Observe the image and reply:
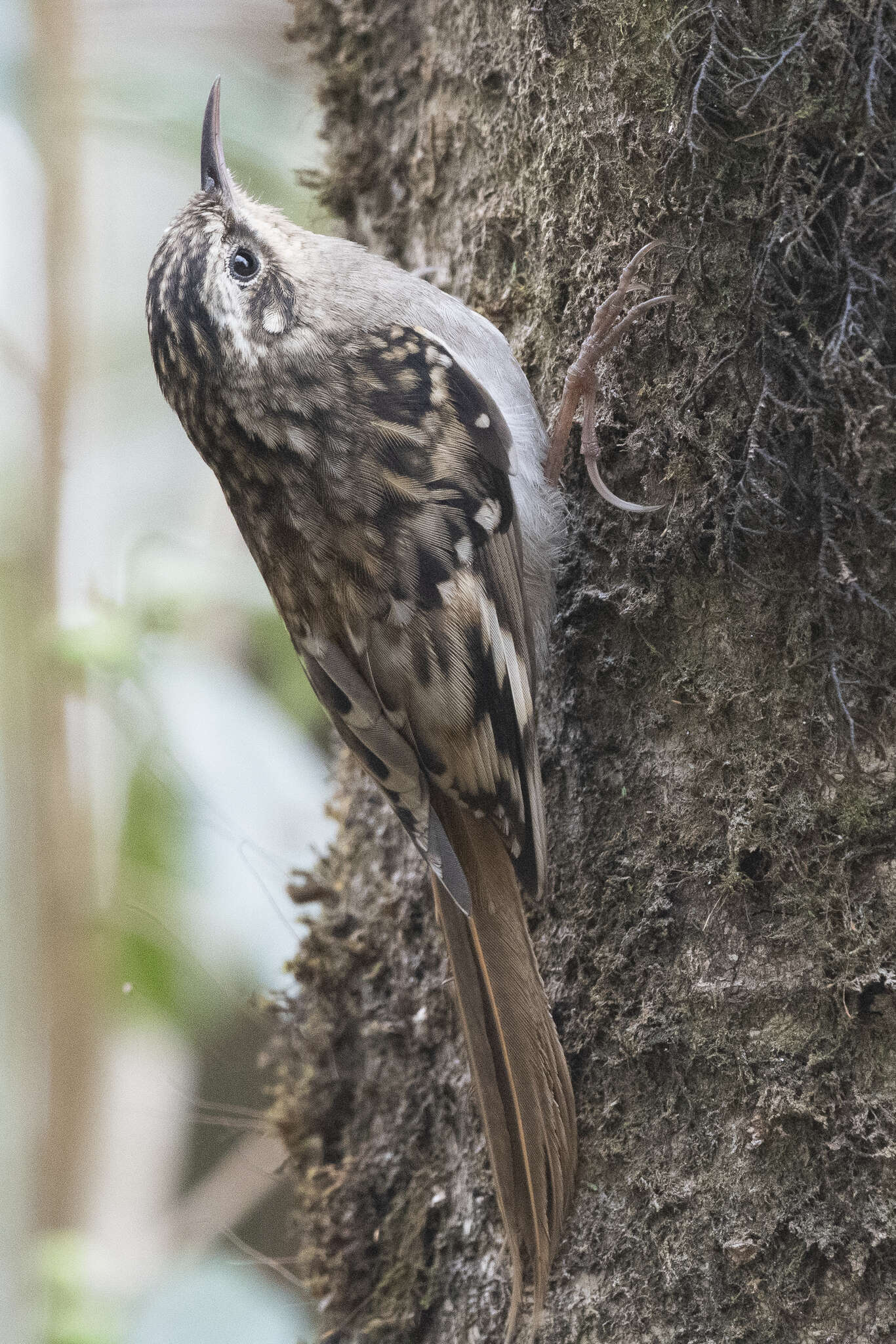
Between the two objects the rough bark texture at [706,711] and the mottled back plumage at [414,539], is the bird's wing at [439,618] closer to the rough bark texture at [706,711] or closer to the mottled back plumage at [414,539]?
the mottled back plumage at [414,539]

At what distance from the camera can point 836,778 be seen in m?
1.52

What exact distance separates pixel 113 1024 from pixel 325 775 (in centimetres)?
131

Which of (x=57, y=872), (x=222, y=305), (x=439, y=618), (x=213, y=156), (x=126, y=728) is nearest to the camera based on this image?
(x=439, y=618)

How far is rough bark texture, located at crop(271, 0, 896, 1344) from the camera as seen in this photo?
146 cm

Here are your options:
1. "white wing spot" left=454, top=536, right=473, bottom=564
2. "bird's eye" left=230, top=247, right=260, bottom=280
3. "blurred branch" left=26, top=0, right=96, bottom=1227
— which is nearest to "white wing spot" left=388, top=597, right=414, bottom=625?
"white wing spot" left=454, top=536, right=473, bottom=564

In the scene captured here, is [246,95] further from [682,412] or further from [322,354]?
[682,412]

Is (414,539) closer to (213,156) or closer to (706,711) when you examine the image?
(706,711)

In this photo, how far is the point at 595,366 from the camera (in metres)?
1.88

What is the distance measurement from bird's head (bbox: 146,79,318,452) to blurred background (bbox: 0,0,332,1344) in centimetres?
86

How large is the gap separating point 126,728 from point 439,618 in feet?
5.04

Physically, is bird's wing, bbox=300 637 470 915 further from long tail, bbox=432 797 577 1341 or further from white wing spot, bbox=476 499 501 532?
white wing spot, bbox=476 499 501 532

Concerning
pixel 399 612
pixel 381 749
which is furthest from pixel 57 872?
pixel 399 612

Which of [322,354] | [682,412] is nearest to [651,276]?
[682,412]

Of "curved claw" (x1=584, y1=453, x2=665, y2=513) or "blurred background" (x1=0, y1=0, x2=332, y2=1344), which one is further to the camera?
"blurred background" (x1=0, y1=0, x2=332, y2=1344)
